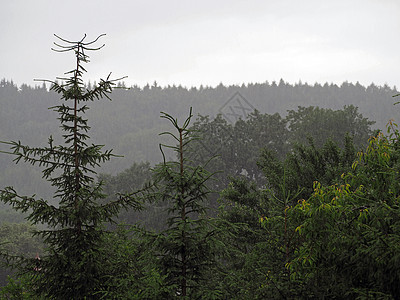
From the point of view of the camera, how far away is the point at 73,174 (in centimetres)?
760

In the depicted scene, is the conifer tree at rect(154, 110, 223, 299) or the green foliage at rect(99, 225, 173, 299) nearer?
the green foliage at rect(99, 225, 173, 299)

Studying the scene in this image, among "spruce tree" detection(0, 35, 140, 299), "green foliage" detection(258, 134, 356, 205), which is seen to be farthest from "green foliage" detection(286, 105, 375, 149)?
"spruce tree" detection(0, 35, 140, 299)

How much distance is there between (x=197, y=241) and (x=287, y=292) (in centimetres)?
166

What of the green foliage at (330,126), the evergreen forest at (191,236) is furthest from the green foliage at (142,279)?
the green foliage at (330,126)

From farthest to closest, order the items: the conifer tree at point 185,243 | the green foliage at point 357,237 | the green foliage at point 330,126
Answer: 1. the green foliage at point 330,126
2. the conifer tree at point 185,243
3. the green foliage at point 357,237

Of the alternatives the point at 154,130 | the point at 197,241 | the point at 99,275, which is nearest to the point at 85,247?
the point at 99,275

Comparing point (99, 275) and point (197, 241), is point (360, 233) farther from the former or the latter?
point (99, 275)

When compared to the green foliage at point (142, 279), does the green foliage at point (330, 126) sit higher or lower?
higher

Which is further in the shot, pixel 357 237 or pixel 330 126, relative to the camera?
pixel 330 126

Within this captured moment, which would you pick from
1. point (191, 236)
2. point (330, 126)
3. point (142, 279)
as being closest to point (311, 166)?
point (191, 236)

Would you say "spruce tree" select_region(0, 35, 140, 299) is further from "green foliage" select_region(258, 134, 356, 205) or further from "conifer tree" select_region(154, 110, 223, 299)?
"green foliage" select_region(258, 134, 356, 205)

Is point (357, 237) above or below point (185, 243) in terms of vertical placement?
above

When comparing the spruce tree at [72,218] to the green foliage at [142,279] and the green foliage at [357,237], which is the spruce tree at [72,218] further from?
the green foliage at [357,237]

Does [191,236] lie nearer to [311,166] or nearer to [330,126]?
[311,166]
